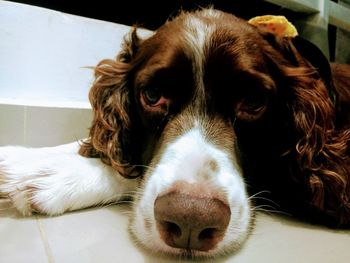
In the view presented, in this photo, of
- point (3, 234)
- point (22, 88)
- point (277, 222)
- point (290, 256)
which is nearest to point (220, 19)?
point (277, 222)

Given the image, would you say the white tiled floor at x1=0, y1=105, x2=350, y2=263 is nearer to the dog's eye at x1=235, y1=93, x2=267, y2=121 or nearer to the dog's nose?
the dog's nose

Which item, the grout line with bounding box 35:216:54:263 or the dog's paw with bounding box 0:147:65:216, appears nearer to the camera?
the grout line with bounding box 35:216:54:263

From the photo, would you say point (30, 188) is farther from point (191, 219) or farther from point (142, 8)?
point (142, 8)

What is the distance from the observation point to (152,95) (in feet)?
5.24

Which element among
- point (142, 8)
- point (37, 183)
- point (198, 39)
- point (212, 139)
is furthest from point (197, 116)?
point (142, 8)

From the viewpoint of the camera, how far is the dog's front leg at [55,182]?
4.75ft

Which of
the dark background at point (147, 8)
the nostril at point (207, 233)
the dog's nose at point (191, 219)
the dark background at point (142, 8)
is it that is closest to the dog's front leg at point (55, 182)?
the dog's nose at point (191, 219)

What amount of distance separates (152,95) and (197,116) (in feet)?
0.65

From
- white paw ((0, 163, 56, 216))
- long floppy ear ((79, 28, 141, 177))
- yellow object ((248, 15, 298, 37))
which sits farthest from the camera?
yellow object ((248, 15, 298, 37))

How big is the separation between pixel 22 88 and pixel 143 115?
1146 millimetres

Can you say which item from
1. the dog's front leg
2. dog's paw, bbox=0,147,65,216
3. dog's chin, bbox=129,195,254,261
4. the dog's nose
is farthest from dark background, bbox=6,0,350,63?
the dog's nose

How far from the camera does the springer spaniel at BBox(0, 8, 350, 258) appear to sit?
52.4 inches

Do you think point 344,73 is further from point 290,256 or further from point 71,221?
point 71,221

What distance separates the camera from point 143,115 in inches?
65.3
